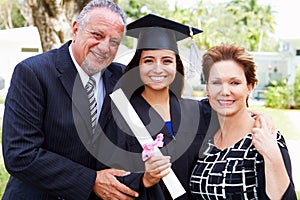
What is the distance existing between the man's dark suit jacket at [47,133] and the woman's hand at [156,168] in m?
0.36

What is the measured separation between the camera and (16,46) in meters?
26.4

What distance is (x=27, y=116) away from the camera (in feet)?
8.71

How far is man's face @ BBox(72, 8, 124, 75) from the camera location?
2852 mm

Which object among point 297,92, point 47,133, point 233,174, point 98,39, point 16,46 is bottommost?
point 297,92

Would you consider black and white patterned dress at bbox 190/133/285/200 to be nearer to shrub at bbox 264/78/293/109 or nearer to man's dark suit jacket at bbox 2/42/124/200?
man's dark suit jacket at bbox 2/42/124/200

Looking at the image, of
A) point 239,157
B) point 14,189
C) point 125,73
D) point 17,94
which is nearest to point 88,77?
point 125,73

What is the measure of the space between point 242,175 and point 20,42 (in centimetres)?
2488

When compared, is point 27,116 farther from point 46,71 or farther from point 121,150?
point 121,150

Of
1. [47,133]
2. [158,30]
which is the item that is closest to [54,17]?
[158,30]

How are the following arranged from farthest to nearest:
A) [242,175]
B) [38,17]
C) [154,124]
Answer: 1. [38,17]
2. [154,124]
3. [242,175]

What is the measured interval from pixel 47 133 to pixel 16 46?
24.7 m

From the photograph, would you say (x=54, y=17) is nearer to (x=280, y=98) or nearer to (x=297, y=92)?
(x=280, y=98)

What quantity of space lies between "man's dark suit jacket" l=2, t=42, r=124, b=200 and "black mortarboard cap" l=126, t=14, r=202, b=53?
46 centimetres

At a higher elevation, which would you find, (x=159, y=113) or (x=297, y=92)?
(x=159, y=113)
